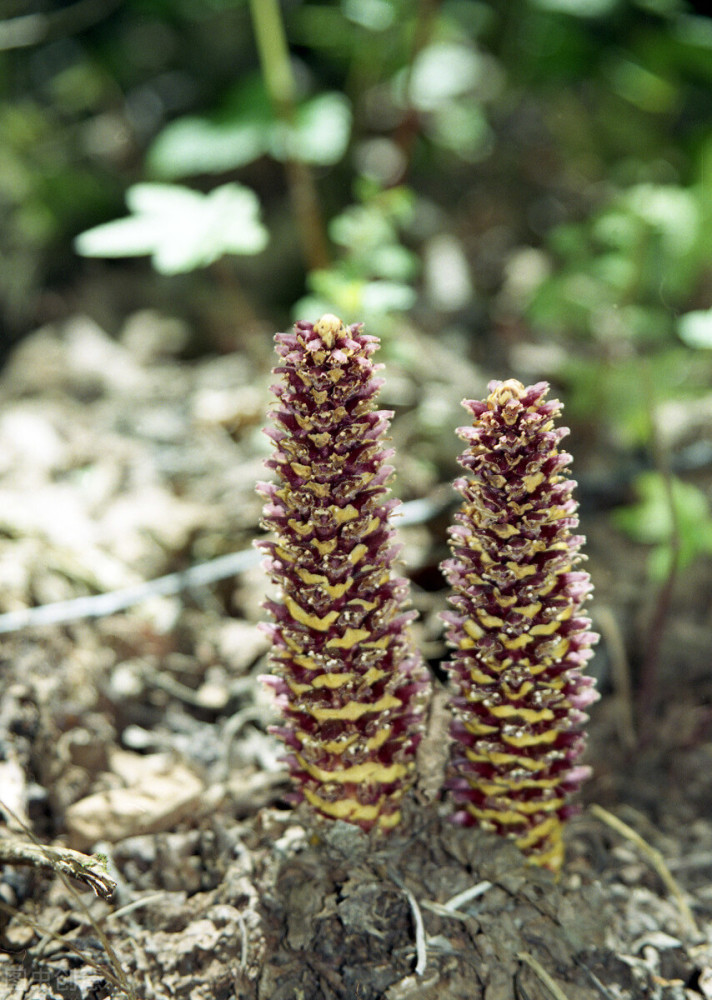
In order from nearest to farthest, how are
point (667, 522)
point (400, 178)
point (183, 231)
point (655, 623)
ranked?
1. point (655, 623)
2. point (667, 522)
3. point (183, 231)
4. point (400, 178)

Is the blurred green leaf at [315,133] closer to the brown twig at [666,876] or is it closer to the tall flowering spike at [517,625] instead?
the tall flowering spike at [517,625]

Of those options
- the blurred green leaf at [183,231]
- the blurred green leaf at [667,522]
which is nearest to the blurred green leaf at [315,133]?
the blurred green leaf at [183,231]

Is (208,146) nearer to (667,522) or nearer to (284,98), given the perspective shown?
(284,98)

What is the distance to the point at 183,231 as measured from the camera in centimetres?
275

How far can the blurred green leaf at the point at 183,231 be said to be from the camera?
2688 mm

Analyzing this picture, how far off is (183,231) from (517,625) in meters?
1.82

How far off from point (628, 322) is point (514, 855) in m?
2.27

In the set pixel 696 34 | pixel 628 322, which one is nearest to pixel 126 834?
pixel 628 322

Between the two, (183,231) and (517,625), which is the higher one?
(183,231)

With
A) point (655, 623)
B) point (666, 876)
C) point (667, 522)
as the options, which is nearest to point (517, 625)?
point (666, 876)

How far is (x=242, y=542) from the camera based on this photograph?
276cm

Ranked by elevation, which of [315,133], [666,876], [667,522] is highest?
[315,133]

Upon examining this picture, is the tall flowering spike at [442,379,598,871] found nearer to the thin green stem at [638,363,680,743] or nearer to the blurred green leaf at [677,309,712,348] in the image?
the thin green stem at [638,363,680,743]

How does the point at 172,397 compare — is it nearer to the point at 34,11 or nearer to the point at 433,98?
the point at 433,98
